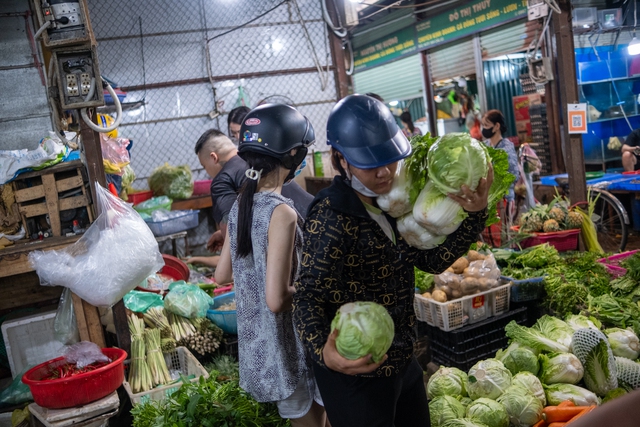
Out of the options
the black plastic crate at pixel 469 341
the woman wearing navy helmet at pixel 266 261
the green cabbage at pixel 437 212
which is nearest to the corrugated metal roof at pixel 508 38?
the black plastic crate at pixel 469 341

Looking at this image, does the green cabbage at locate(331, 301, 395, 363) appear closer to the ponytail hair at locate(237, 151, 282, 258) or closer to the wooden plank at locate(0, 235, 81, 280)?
the ponytail hair at locate(237, 151, 282, 258)

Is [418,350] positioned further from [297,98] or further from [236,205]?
[297,98]

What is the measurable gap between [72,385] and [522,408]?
110 inches

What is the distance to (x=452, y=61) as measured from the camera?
39.8ft

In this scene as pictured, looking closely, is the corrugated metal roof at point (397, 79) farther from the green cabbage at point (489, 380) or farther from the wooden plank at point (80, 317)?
the green cabbage at point (489, 380)

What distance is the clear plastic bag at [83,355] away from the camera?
390cm

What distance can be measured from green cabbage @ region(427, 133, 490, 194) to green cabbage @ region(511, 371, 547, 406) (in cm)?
171

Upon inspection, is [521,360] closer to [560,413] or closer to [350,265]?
[560,413]

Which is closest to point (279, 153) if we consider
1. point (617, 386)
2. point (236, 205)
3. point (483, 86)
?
point (236, 205)

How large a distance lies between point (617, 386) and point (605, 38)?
414 inches

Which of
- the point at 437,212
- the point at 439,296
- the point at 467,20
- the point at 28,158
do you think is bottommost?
the point at 439,296

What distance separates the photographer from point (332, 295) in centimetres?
202

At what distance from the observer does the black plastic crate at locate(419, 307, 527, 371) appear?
4.29m

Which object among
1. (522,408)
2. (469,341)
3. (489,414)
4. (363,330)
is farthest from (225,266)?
(469,341)
